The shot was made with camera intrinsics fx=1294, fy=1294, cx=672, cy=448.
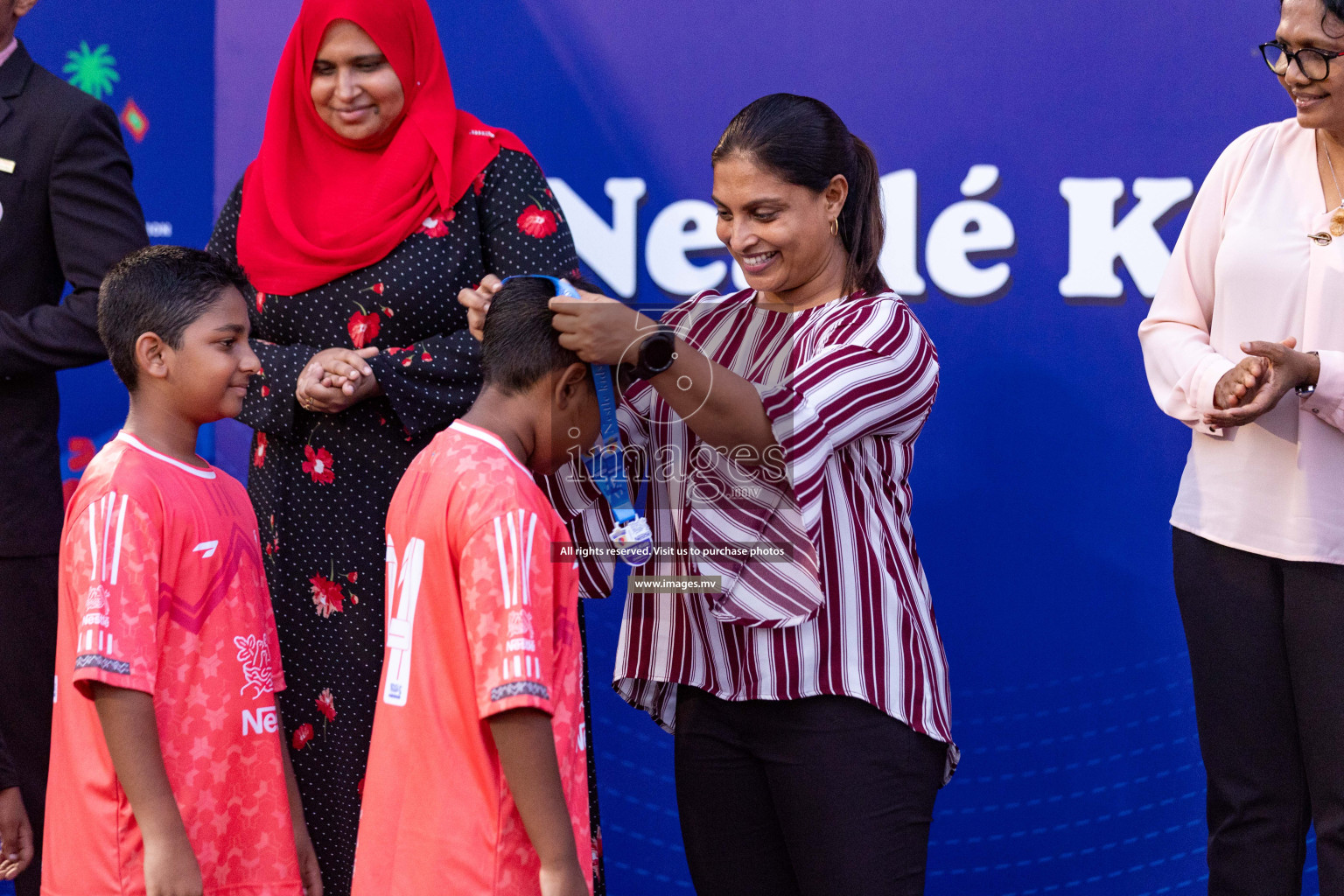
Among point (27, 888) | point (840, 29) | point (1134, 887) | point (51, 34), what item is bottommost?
point (1134, 887)

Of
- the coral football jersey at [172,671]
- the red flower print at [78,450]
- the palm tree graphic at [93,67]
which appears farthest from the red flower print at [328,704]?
the palm tree graphic at [93,67]

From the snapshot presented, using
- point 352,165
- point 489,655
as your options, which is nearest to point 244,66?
point 352,165

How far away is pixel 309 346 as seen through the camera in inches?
81.7

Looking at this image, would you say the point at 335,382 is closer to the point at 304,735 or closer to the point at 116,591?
the point at 116,591

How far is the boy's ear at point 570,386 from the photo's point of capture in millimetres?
1490

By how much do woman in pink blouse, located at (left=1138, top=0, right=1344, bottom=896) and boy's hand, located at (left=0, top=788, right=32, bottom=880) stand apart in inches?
70.7

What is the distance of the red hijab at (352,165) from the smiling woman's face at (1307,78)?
1.17 metres

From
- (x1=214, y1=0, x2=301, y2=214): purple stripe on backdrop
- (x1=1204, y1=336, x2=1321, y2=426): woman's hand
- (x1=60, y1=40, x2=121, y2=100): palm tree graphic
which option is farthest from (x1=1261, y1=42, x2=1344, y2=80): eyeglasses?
(x1=60, y1=40, x2=121, y2=100): palm tree graphic

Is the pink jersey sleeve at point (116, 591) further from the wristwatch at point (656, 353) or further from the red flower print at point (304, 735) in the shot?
the wristwatch at point (656, 353)

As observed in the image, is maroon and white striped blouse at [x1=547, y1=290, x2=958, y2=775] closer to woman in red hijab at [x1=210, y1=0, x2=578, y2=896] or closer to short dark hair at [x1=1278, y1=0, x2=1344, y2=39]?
woman in red hijab at [x1=210, y1=0, x2=578, y2=896]

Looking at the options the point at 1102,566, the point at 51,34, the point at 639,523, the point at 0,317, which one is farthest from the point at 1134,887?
the point at 51,34

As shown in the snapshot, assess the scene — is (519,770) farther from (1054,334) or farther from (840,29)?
(840,29)

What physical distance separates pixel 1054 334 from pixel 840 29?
0.81 metres

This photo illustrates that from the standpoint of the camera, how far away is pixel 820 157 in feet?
5.76
